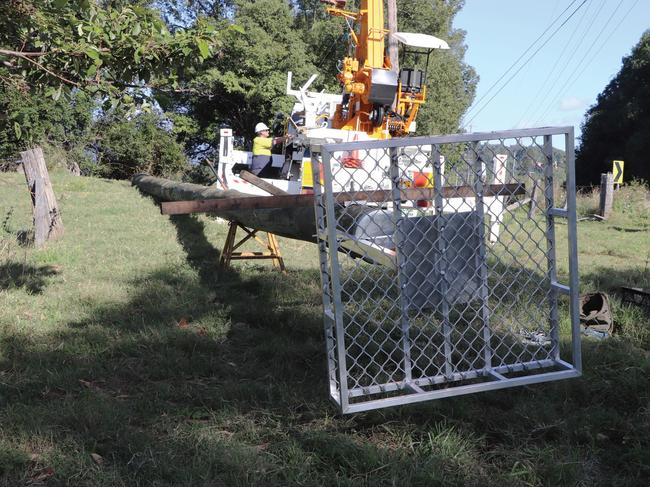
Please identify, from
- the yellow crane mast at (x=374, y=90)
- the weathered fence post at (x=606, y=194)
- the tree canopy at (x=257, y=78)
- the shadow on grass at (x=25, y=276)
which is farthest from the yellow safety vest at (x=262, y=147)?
the weathered fence post at (x=606, y=194)

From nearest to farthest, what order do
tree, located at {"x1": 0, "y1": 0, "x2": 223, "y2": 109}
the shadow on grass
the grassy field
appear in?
the grassy field → tree, located at {"x1": 0, "y1": 0, "x2": 223, "y2": 109} → the shadow on grass

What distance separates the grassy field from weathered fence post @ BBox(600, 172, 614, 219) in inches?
361

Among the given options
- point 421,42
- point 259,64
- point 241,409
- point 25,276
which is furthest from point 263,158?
point 259,64

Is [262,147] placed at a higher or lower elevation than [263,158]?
higher

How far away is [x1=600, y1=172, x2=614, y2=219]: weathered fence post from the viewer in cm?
1511

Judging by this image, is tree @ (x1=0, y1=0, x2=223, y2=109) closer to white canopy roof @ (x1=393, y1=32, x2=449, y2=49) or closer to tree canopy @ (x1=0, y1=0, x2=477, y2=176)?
tree canopy @ (x1=0, y1=0, x2=477, y2=176)

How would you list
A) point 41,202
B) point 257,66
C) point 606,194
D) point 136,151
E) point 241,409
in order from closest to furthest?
point 241,409 < point 41,202 < point 606,194 < point 136,151 < point 257,66

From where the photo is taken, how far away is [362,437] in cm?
354

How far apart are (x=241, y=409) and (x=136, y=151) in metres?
25.0

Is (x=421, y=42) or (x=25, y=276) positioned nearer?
(x=25, y=276)

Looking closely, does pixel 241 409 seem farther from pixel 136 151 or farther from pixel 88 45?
pixel 136 151

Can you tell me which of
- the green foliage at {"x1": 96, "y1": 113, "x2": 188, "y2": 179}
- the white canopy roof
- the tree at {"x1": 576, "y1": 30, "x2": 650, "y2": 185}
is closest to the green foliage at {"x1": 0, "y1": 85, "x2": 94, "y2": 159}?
the green foliage at {"x1": 96, "y1": 113, "x2": 188, "y2": 179}

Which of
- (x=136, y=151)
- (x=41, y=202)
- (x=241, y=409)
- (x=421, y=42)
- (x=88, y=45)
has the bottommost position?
(x=241, y=409)

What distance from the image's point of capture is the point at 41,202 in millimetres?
9070
